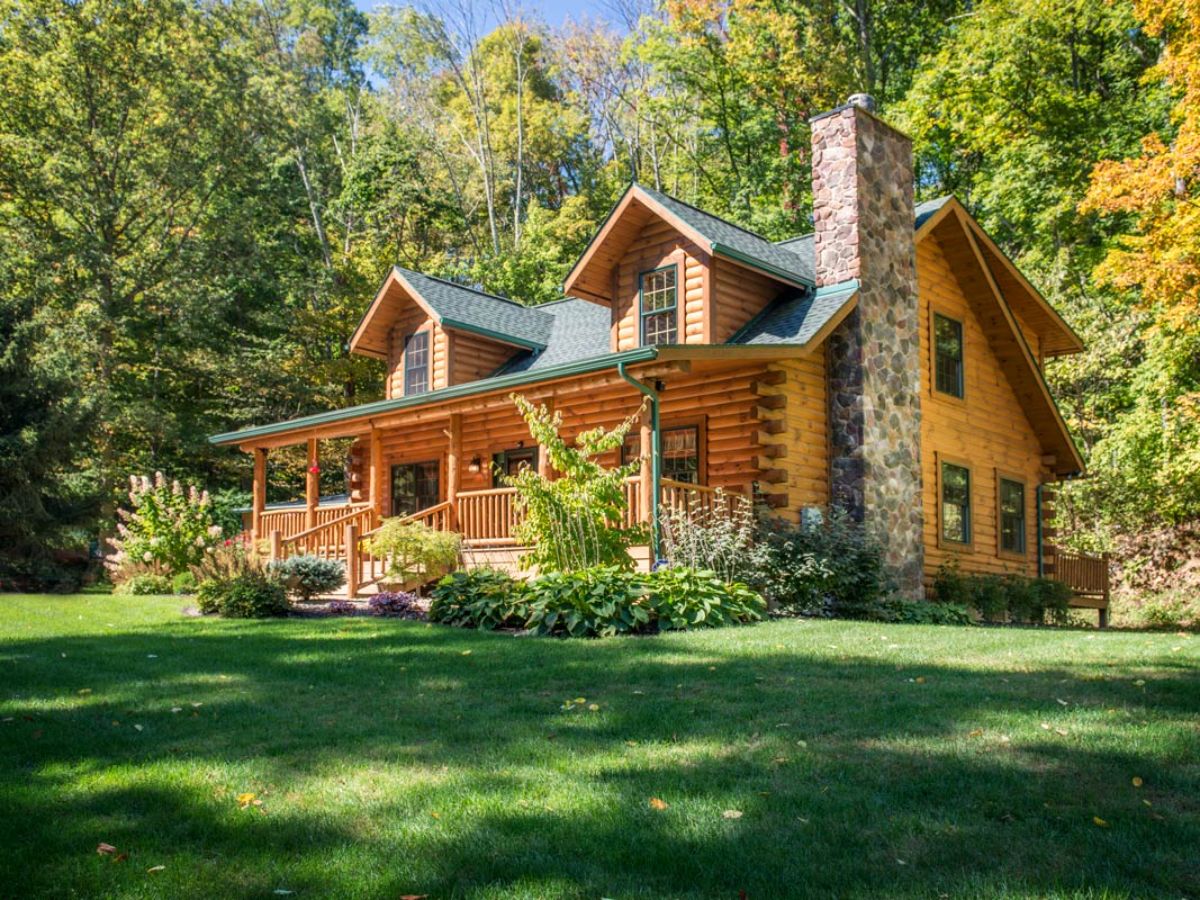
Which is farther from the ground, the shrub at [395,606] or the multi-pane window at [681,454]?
the multi-pane window at [681,454]

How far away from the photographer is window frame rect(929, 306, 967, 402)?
1639 centimetres

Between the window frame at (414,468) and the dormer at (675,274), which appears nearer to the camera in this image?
the dormer at (675,274)

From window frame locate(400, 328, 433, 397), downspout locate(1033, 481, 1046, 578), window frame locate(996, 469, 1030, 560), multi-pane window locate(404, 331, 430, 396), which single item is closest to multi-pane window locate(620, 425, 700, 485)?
window frame locate(400, 328, 433, 397)

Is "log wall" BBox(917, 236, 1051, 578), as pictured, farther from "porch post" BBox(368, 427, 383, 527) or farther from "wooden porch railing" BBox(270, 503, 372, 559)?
"wooden porch railing" BBox(270, 503, 372, 559)

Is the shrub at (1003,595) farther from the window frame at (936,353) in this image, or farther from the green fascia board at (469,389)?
the green fascia board at (469,389)

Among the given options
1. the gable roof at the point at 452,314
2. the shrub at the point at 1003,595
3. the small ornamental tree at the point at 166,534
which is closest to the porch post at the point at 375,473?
the gable roof at the point at 452,314

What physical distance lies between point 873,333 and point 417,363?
926 centimetres

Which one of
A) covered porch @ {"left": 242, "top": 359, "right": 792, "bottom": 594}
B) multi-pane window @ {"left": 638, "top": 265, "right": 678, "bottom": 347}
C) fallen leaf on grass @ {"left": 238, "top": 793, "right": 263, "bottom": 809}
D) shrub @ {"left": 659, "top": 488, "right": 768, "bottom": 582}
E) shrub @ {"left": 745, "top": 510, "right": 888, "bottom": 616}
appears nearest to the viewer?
fallen leaf on grass @ {"left": 238, "top": 793, "right": 263, "bottom": 809}

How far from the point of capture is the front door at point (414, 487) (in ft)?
65.1

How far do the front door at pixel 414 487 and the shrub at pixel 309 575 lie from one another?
4.60m

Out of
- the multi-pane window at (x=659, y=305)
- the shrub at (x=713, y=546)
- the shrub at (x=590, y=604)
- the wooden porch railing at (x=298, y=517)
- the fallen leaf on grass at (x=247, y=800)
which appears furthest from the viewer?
the wooden porch railing at (x=298, y=517)

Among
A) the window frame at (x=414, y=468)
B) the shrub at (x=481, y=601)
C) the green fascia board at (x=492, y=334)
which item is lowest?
the shrub at (x=481, y=601)

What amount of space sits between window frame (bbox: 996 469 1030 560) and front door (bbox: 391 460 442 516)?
1030 centimetres

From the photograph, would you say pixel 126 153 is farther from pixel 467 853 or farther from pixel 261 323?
pixel 467 853
